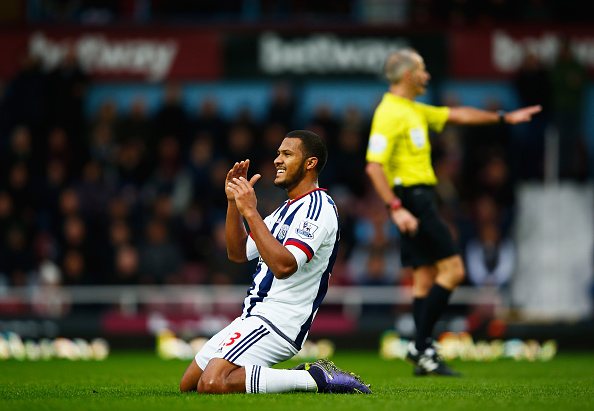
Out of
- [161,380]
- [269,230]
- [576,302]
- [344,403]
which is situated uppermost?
[269,230]

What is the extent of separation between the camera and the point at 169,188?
14789 millimetres

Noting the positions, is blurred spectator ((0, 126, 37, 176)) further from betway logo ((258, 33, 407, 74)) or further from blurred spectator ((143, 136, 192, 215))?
betway logo ((258, 33, 407, 74))

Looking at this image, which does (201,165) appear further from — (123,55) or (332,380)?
(332,380)

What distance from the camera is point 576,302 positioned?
12.9 metres

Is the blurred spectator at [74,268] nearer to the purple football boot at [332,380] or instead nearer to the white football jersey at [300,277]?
the white football jersey at [300,277]

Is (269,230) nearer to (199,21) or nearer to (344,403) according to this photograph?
(344,403)

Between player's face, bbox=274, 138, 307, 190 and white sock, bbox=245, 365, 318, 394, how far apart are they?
1174 mm

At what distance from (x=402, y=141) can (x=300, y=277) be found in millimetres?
2479

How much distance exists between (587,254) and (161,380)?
26.1ft

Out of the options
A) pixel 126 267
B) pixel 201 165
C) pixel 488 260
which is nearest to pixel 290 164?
pixel 126 267

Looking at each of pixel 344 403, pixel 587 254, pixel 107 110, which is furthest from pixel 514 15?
pixel 344 403

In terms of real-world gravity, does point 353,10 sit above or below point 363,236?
above

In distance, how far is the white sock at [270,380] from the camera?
565 cm

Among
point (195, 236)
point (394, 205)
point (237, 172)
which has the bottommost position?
point (195, 236)
